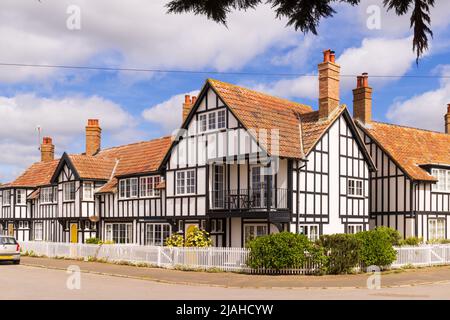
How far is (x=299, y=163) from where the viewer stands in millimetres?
26656

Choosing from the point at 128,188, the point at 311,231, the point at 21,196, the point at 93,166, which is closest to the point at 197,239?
the point at 311,231

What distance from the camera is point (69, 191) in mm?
38188

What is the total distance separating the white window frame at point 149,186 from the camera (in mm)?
33000

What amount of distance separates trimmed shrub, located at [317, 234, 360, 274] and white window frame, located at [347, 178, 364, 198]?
7.48 metres

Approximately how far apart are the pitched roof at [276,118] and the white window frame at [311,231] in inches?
134

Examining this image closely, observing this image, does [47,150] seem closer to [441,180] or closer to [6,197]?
[6,197]

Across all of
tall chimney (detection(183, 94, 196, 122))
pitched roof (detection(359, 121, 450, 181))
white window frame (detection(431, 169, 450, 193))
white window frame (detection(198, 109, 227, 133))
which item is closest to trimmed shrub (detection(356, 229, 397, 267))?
pitched roof (detection(359, 121, 450, 181))

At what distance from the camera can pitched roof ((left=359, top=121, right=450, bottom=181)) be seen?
103ft

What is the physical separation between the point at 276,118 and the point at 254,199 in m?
4.80

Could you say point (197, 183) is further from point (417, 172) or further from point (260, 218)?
point (417, 172)

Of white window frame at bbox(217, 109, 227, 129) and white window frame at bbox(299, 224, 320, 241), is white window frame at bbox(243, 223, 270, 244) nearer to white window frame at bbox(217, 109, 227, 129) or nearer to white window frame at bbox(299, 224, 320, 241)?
white window frame at bbox(299, 224, 320, 241)

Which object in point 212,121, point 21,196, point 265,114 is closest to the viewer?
point 212,121

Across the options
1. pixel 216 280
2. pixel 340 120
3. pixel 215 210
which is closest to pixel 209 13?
pixel 216 280

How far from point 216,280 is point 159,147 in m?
17.6
